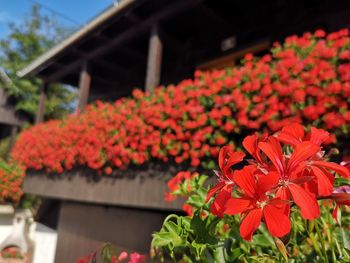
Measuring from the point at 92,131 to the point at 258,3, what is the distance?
130 inches

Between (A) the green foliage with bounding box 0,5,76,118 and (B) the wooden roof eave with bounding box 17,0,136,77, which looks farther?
(A) the green foliage with bounding box 0,5,76,118

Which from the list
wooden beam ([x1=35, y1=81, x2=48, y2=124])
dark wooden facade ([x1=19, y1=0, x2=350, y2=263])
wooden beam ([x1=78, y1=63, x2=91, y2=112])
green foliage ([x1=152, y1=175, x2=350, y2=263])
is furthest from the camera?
wooden beam ([x1=35, y1=81, x2=48, y2=124])

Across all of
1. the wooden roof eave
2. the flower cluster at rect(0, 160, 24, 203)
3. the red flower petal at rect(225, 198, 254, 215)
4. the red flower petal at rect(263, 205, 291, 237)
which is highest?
the wooden roof eave

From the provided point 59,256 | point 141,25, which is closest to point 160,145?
point 141,25

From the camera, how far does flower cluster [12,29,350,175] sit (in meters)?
2.60

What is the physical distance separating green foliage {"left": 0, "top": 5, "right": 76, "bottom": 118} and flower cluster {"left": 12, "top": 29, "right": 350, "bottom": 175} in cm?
694

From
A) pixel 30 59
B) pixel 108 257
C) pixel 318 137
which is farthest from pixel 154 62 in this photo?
pixel 30 59

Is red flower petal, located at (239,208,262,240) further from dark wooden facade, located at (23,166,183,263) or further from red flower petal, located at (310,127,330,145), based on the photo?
dark wooden facade, located at (23,166,183,263)

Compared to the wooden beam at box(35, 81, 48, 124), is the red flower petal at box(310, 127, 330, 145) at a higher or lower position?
lower

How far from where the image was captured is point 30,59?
1466 centimetres

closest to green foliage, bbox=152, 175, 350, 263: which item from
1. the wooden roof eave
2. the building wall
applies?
the building wall

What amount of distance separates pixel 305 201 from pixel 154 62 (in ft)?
14.7

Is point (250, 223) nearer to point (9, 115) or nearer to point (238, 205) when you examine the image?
point (238, 205)

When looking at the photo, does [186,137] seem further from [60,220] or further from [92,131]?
[60,220]
